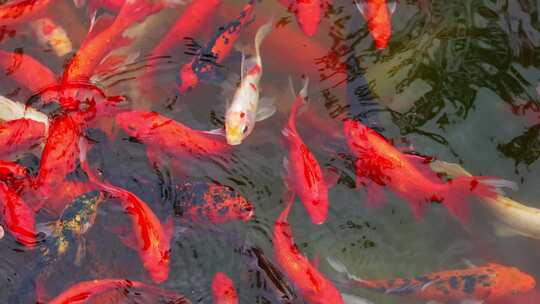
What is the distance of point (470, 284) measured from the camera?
→ 387cm

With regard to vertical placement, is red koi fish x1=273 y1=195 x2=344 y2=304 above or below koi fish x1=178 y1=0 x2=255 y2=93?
below

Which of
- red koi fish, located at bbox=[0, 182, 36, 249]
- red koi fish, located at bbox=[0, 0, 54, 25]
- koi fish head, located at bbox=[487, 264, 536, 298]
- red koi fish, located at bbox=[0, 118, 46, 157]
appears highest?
red koi fish, located at bbox=[0, 0, 54, 25]

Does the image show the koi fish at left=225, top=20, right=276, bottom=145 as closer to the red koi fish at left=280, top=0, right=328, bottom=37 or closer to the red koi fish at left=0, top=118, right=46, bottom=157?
the red koi fish at left=280, top=0, right=328, bottom=37

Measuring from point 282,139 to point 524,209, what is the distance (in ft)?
5.31

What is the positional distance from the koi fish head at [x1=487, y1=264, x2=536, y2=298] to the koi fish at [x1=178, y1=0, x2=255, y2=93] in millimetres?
2292

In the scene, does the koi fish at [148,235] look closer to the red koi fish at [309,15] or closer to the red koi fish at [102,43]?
the red koi fish at [102,43]

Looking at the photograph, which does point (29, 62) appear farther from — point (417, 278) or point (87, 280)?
point (417, 278)

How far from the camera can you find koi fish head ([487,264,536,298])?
12.7 ft

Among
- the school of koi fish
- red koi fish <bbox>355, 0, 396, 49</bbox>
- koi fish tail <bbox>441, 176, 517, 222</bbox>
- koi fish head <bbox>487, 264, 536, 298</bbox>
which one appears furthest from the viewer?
red koi fish <bbox>355, 0, 396, 49</bbox>

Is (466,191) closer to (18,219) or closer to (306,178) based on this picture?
(306,178)

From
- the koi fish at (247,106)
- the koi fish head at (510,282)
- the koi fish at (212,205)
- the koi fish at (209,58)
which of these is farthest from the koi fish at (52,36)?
the koi fish head at (510,282)

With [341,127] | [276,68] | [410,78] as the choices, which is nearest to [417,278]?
[341,127]

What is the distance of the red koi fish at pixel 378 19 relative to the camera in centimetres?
461

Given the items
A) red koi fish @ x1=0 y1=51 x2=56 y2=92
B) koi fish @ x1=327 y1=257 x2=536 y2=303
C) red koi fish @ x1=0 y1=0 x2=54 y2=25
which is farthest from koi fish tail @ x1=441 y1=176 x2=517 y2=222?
red koi fish @ x1=0 y1=0 x2=54 y2=25
